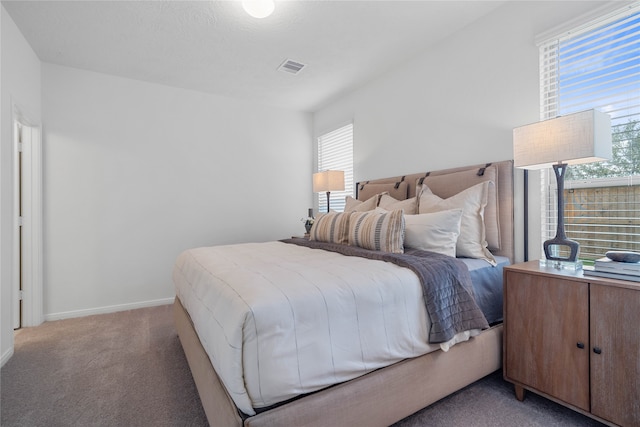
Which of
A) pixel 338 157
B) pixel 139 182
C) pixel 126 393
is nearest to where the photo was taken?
pixel 126 393

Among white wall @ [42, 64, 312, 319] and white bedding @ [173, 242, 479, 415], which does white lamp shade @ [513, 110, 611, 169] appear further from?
white wall @ [42, 64, 312, 319]

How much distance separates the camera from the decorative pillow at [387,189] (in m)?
2.95

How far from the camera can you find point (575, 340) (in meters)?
1.40

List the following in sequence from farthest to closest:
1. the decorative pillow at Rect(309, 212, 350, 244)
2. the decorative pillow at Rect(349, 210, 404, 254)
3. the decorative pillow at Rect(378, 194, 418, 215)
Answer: the decorative pillow at Rect(378, 194, 418, 215)
the decorative pillow at Rect(309, 212, 350, 244)
the decorative pillow at Rect(349, 210, 404, 254)

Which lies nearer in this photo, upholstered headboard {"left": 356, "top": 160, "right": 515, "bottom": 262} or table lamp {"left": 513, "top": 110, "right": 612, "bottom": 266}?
table lamp {"left": 513, "top": 110, "right": 612, "bottom": 266}

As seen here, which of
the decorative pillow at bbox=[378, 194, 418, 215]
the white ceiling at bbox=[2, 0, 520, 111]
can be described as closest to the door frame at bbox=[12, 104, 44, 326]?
the white ceiling at bbox=[2, 0, 520, 111]

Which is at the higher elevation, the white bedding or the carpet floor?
the white bedding

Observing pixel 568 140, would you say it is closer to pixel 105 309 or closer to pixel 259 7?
pixel 259 7

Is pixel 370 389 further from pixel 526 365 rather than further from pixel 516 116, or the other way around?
pixel 516 116

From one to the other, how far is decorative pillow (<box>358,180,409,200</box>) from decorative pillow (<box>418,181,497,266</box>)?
2.16 ft

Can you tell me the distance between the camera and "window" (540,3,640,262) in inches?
67.1

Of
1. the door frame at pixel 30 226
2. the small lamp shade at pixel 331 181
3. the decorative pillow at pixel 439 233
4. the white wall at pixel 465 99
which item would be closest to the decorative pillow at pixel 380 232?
the decorative pillow at pixel 439 233

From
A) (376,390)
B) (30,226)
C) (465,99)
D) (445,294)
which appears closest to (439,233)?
(445,294)

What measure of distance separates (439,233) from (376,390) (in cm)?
110
